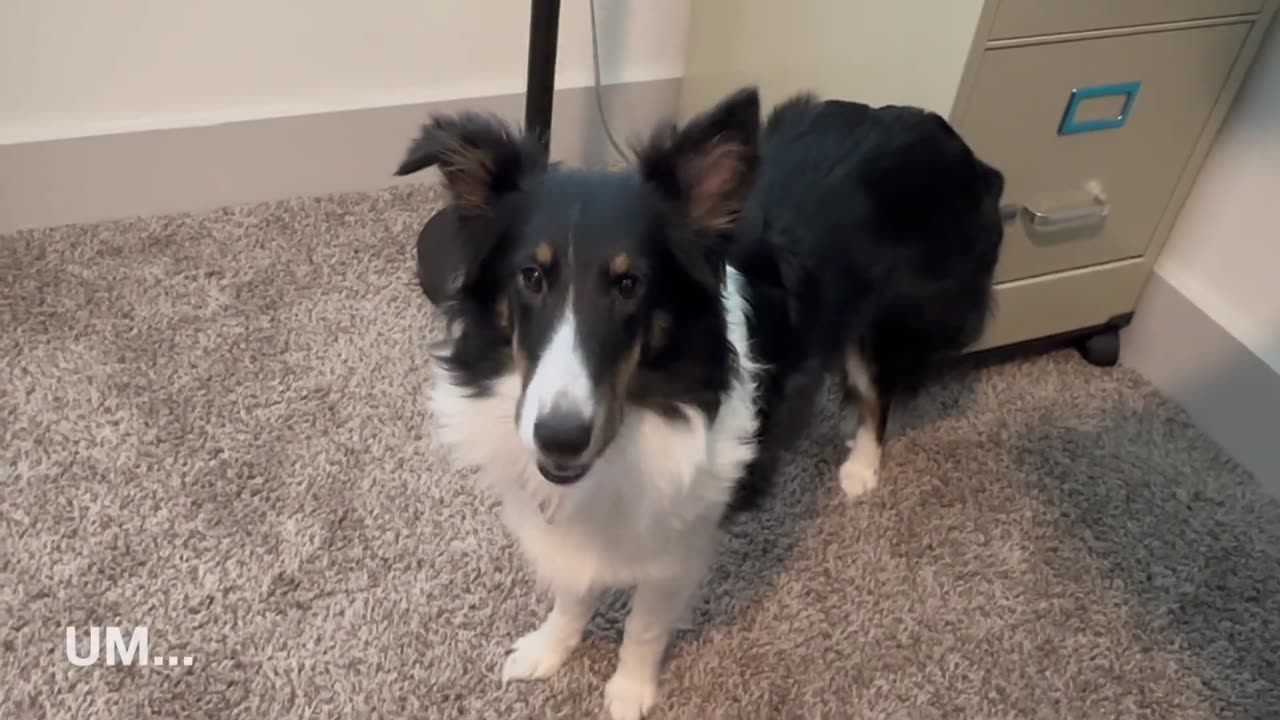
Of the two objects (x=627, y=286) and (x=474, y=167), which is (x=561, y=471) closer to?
(x=627, y=286)

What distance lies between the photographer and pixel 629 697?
1.39 metres

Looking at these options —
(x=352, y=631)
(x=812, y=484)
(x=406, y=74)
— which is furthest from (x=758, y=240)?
(x=406, y=74)

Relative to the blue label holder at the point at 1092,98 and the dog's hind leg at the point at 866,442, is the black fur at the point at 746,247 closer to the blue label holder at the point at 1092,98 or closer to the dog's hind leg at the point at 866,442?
the dog's hind leg at the point at 866,442

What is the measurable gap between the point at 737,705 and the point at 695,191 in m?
0.76

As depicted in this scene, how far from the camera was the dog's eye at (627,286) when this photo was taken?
1005mm

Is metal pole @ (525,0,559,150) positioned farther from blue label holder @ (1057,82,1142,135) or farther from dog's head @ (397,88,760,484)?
blue label holder @ (1057,82,1142,135)

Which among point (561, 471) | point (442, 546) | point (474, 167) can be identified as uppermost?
point (474, 167)

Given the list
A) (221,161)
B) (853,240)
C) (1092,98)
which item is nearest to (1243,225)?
(1092,98)

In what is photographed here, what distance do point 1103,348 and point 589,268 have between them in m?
1.46

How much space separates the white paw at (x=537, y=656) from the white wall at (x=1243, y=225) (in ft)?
4.54

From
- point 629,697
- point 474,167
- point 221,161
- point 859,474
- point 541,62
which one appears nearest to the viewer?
point 474,167

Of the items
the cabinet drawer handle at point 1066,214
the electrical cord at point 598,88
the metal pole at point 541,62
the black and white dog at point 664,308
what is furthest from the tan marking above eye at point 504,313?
the electrical cord at point 598,88

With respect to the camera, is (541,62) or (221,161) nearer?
(541,62)

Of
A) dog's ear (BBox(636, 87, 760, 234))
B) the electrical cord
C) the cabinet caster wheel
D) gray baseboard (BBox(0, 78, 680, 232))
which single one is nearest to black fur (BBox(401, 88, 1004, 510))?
dog's ear (BBox(636, 87, 760, 234))
